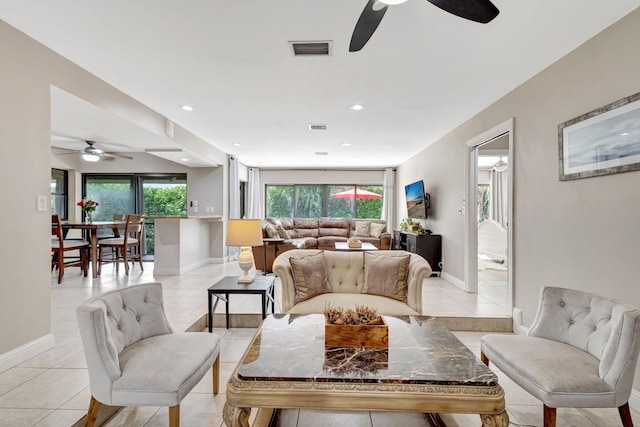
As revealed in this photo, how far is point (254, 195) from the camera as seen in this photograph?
8727 mm

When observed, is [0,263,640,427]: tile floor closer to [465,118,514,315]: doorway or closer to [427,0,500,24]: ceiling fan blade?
[465,118,514,315]: doorway

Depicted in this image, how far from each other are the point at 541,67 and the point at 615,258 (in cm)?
170

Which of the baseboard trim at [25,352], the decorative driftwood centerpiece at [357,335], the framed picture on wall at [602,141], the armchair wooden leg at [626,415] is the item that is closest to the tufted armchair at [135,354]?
the decorative driftwood centerpiece at [357,335]

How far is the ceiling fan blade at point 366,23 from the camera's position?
1.56m

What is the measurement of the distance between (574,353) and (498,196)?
23.8ft

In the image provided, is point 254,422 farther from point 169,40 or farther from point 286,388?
point 169,40

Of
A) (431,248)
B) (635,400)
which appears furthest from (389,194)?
(635,400)

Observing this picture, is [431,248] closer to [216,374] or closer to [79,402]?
[216,374]

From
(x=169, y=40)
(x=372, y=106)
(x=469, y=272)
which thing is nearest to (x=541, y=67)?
(x=372, y=106)

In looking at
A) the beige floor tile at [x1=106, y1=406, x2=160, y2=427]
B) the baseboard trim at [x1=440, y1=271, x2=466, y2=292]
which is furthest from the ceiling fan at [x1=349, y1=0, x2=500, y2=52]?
the baseboard trim at [x1=440, y1=271, x2=466, y2=292]

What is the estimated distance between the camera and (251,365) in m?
1.51

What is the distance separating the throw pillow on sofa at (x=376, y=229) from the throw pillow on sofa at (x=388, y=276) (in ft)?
15.4

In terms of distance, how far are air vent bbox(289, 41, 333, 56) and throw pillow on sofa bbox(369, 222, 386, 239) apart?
561 centimetres

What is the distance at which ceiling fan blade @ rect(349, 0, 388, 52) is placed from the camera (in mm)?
1555
